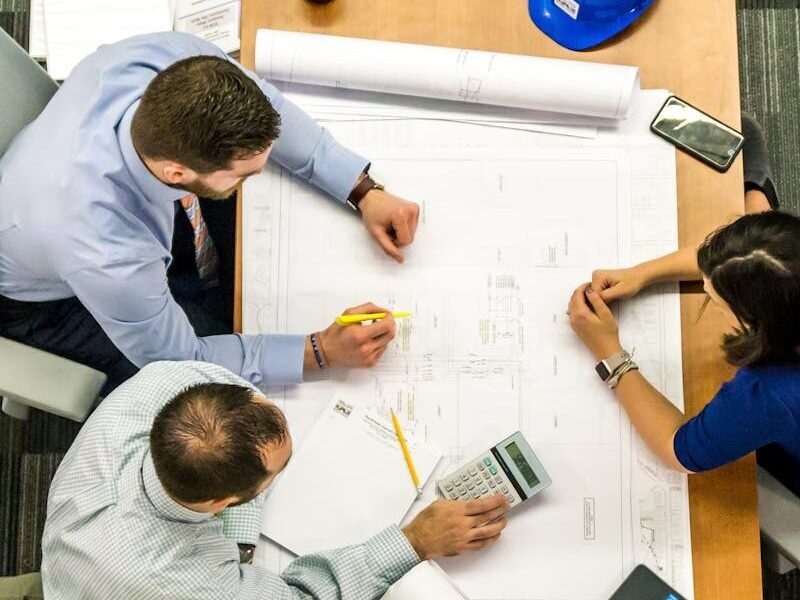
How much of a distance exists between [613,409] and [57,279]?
2.49 ft

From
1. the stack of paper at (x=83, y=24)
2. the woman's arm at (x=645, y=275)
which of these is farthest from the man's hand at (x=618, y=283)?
the stack of paper at (x=83, y=24)

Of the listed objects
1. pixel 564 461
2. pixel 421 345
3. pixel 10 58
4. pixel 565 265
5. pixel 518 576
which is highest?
pixel 10 58

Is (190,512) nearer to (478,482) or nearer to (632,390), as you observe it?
(478,482)

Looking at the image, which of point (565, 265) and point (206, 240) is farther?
point (206, 240)

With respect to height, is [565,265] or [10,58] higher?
[10,58]

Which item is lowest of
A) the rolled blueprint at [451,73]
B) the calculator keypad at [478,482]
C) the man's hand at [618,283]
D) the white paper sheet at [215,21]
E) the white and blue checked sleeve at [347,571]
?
the white and blue checked sleeve at [347,571]

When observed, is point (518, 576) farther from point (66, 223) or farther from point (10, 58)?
point (10, 58)

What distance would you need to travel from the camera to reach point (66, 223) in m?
0.98

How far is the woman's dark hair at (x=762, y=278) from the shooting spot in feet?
2.98

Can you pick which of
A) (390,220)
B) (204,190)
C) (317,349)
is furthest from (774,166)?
(204,190)

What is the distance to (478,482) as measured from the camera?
1.04 metres

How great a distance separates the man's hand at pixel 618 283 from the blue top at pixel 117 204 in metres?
0.36

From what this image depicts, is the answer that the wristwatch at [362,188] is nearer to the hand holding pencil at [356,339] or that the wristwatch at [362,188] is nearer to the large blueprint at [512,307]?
the large blueprint at [512,307]

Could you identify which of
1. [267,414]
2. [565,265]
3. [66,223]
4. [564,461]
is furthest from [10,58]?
[564,461]
